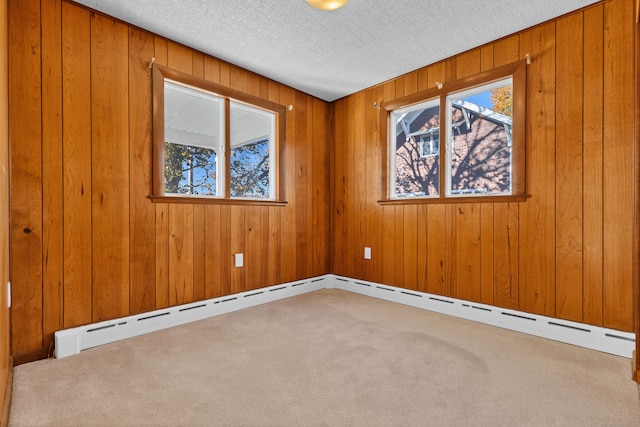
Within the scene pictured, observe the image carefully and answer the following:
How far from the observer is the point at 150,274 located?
2406 mm

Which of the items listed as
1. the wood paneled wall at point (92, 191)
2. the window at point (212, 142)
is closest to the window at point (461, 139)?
the window at point (212, 142)

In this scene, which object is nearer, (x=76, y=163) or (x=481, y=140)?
(x=76, y=163)

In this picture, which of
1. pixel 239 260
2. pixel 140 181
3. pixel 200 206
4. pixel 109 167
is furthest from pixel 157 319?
pixel 109 167

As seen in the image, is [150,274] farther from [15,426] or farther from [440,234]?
[440,234]

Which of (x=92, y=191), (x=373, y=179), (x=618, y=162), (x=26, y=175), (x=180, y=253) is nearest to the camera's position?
(x=26, y=175)

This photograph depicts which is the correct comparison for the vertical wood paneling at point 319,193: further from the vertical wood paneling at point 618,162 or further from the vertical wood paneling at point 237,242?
the vertical wood paneling at point 618,162

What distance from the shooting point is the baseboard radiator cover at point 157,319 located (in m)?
1.97

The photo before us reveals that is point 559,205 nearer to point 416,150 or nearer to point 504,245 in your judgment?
point 504,245

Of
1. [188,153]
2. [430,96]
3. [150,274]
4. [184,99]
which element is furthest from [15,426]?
[430,96]

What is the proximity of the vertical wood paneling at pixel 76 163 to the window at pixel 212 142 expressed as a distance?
0.43 meters

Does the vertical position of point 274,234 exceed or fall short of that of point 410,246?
it exceeds it

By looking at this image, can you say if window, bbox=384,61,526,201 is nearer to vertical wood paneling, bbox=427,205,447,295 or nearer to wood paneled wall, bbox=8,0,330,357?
vertical wood paneling, bbox=427,205,447,295

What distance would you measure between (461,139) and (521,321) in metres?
1.54

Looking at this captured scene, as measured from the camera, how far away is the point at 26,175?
190 cm
